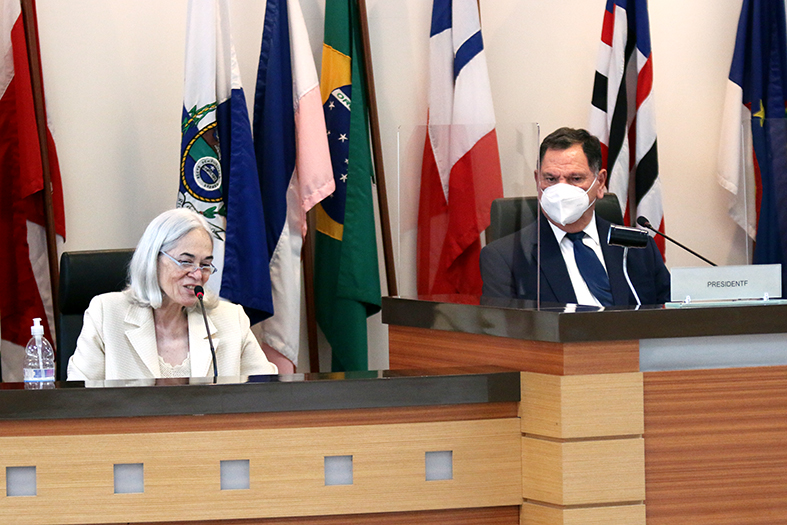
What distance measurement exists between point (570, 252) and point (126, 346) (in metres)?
1.33

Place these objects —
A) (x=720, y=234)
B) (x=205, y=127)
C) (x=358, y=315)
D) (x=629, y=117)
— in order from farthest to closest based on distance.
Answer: (x=720, y=234)
(x=629, y=117)
(x=358, y=315)
(x=205, y=127)

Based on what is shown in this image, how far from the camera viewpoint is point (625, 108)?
397cm

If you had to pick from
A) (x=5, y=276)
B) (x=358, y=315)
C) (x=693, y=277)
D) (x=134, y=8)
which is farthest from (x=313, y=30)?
(x=693, y=277)

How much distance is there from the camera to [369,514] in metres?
1.75

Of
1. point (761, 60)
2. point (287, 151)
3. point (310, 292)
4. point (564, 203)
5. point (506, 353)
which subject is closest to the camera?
point (506, 353)

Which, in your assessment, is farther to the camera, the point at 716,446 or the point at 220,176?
the point at 220,176

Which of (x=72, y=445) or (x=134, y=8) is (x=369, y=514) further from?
(x=134, y=8)

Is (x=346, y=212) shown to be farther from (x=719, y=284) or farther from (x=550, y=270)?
(x=719, y=284)

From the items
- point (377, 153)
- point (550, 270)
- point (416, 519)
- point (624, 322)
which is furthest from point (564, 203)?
point (377, 153)

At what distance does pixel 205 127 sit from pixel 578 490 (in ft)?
7.31

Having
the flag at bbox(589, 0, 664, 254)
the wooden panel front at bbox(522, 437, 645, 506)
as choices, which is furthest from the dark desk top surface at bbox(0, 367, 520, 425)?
the flag at bbox(589, 0, 664, 254)

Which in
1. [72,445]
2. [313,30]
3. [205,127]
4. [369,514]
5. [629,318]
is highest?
[313,30]

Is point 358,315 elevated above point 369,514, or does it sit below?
above

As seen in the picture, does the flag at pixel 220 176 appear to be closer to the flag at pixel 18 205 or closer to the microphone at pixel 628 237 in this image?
the flag at pixel 18 205
